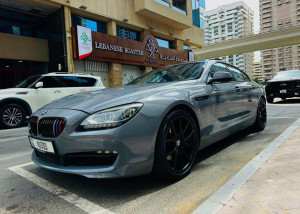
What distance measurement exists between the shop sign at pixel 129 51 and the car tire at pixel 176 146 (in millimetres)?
13082

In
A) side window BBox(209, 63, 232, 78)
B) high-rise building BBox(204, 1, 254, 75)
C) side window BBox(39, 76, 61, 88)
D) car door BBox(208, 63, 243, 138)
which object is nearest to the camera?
car door BBox(208, 63, 243, 138)

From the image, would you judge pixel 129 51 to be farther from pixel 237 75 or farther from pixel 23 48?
pixel 237 75

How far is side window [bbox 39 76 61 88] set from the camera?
297 inches

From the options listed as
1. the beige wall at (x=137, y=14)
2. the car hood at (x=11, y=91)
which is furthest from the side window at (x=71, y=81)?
the beige wall at (x=137, y=14)

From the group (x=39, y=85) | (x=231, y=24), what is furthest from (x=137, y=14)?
(x=231, y=24)

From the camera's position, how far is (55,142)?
6.85 ft

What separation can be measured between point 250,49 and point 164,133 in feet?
97.3

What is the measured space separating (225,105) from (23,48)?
14502mm

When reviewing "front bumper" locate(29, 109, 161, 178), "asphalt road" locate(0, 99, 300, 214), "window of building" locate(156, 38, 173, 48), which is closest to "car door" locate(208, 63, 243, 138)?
"asphalt road" locate(0, 99, 300, 214)

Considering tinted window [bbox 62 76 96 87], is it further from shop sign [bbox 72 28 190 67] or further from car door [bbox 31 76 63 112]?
shop sign [bbox 72 28 190 67]

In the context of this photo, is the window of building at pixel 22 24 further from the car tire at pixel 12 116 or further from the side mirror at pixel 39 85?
the car tire at pixel 12 116

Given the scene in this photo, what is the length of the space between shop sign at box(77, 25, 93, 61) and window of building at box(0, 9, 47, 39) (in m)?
2.97

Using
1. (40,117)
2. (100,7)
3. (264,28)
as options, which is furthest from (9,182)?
(264,28)

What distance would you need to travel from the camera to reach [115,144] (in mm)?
1934
